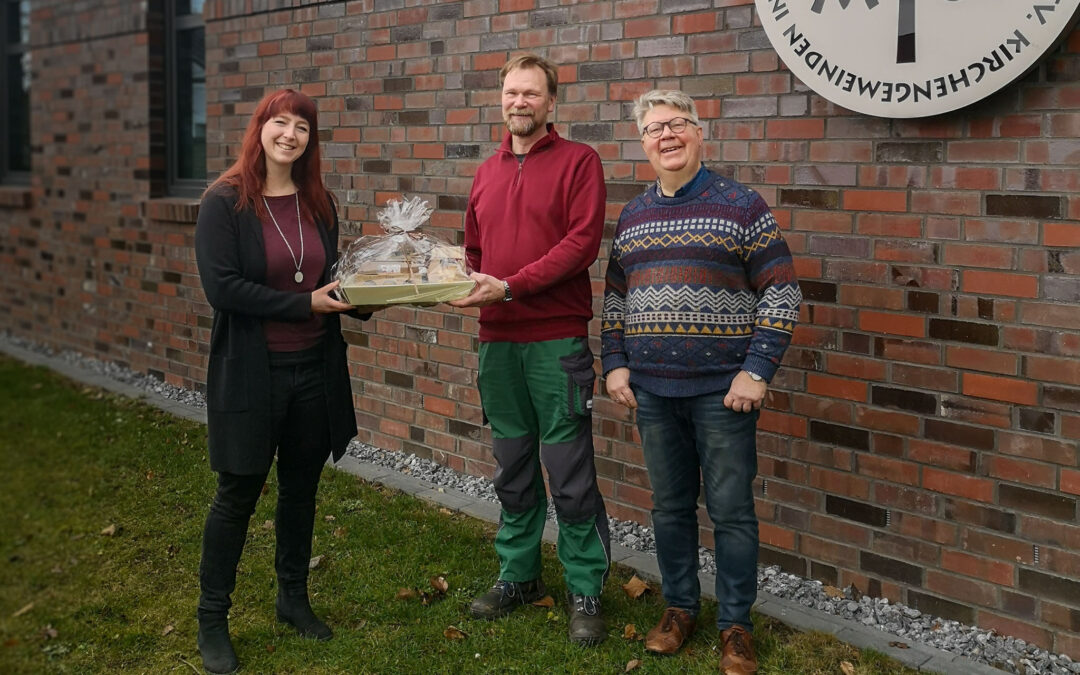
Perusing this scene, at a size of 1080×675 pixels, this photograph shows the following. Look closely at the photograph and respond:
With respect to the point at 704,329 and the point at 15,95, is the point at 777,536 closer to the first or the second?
the point at 704,329

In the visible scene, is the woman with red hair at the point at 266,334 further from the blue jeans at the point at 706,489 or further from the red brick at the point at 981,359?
the red brick at the point at 981,359

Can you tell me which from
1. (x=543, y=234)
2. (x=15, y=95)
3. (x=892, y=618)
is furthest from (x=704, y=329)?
(x=15, y=95)

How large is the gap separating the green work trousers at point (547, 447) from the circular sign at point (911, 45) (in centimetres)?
130

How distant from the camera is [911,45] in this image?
3.47 m

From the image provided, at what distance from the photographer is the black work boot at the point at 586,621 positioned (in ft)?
11.6

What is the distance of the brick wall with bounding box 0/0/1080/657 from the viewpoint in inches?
132

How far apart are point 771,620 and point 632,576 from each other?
61cm

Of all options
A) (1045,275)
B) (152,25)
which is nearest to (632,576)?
(1045,275)

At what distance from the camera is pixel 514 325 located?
3611 millimetres

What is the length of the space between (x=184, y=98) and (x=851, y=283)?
592cm

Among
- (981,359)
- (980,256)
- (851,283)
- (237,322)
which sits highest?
(980,256)

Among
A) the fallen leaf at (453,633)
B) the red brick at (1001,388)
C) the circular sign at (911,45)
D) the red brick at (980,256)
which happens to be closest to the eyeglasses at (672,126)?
the circular sign at (911,45)

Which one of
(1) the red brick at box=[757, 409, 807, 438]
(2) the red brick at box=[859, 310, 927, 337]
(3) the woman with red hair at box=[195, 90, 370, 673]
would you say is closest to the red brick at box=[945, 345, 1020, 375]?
(2) the red brick at box=[859, 310, 927, 337]

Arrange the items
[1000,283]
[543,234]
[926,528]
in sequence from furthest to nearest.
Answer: [926,528]
[543,234]
[1000,283]
